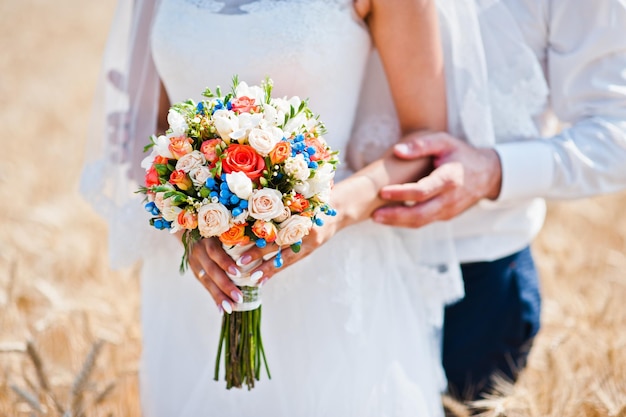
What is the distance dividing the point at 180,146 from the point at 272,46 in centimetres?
51

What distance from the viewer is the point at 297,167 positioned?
1469 millimetres

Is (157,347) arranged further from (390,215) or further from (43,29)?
(43,29)

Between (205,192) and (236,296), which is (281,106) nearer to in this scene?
(205,192)

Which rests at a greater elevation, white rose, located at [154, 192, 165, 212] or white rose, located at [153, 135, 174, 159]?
white rose, located at [153, 135, 174, 159]

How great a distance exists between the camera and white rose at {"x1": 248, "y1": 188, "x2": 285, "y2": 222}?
1466mm

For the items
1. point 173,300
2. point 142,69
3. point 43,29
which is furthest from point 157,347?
point 43,29

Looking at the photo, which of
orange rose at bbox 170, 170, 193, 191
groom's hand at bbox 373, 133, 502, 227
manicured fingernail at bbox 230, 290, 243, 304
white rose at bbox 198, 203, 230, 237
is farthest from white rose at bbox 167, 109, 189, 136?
groom's hand at bbox 373, 133, 502, 227

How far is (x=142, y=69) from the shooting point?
7.62ft

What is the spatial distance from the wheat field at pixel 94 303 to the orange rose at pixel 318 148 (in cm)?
98

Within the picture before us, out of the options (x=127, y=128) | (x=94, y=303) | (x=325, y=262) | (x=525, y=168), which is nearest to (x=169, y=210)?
(x=325, y=262)

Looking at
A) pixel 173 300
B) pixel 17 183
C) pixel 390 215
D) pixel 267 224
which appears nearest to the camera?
pixel 267 224

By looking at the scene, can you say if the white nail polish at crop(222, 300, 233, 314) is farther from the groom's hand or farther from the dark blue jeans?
the dark blue jeans

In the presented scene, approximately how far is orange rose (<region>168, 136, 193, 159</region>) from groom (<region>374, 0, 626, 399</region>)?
2.09 ft

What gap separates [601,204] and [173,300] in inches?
136
